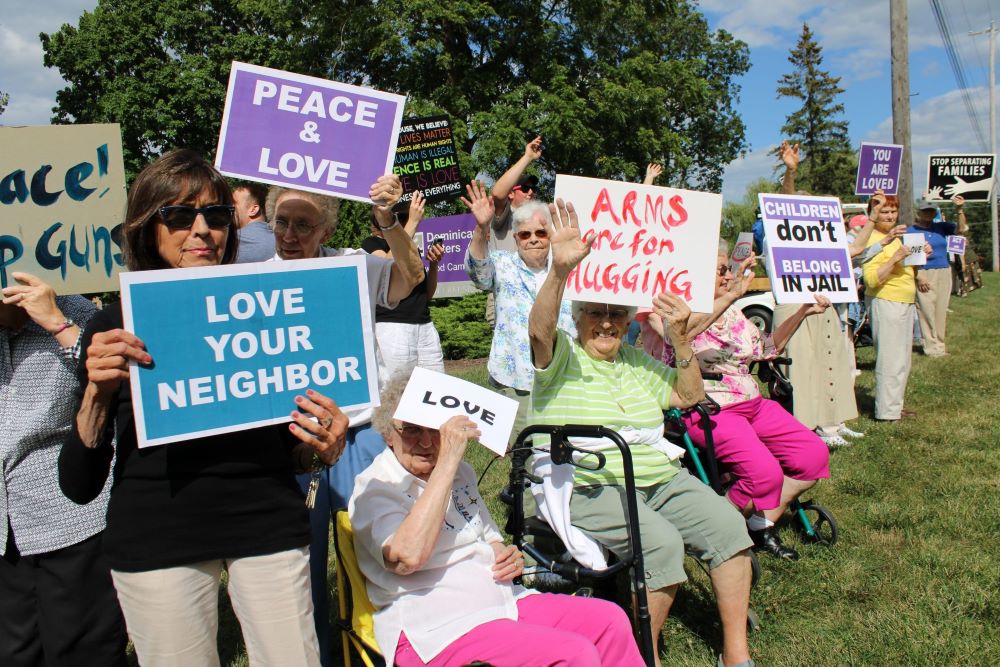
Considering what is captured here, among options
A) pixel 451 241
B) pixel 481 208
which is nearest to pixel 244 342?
pixel 481 208

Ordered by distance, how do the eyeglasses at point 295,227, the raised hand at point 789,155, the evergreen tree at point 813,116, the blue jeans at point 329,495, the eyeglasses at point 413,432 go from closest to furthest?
1. the eyeglasses at point 413,432
2. the eyeglasses at point 295,227
3. the blue jeans at point 329,495
4. the raised hand at point 789,155
5. the evergreen tree at point 813,116

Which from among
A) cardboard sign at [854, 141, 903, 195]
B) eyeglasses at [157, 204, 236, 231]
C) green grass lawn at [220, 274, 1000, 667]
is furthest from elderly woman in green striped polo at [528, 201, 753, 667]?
cardboard sign at [854, 141, 903, 195]

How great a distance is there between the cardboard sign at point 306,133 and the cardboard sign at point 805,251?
272 centimetres

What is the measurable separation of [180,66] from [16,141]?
94.0ft

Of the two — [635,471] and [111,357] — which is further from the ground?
[111,357]

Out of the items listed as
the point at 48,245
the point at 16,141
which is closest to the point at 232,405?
the point at 48,245

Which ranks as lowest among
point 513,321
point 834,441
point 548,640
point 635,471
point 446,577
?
point 834,441

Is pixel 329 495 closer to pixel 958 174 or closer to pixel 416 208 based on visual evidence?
pixel 416 208

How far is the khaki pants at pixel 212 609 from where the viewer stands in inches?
82.5

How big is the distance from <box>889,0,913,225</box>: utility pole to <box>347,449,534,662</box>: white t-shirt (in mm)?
11259

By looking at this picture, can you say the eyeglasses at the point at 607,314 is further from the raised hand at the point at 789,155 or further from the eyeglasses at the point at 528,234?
the raised hand at the point at 789,155

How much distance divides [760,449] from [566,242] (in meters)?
1.99

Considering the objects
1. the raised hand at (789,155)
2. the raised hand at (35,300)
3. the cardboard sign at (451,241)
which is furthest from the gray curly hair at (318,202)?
the cardboard sign at (451,241)

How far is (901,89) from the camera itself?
1206 centimetres
